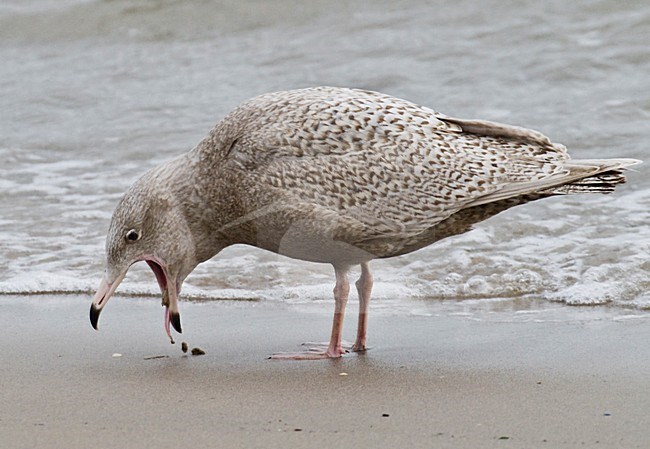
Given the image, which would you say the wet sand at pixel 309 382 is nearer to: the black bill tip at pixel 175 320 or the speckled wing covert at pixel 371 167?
the black bill tip at pixel 175 320

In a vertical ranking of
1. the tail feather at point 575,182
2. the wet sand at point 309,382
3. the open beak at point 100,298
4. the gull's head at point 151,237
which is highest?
the tail feather at point 575,182

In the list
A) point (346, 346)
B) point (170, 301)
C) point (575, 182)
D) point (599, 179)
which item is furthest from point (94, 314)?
point (599, 179)

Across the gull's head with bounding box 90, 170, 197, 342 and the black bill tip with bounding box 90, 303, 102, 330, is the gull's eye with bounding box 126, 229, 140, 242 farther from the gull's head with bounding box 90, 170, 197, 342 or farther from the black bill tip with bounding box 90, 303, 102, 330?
the black bill tip with bounding box 90, 303, 102, 330

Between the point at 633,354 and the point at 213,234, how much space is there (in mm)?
2211

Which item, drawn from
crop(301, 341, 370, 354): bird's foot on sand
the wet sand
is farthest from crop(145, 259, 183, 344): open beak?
crop(301, 341, 370, 354): bird's foot on sand

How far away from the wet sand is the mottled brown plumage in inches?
14.5

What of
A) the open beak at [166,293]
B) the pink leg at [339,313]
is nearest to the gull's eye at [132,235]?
the open beak at [166,293]

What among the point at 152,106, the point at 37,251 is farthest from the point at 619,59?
the point at 37,251

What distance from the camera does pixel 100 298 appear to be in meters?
5.70

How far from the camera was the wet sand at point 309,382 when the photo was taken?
4.40 metres

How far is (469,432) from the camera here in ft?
14.4

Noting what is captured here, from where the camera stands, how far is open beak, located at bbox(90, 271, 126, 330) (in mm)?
5617

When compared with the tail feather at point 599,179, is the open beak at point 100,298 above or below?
below

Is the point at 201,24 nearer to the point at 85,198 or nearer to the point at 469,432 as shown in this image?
the point at 85,198
